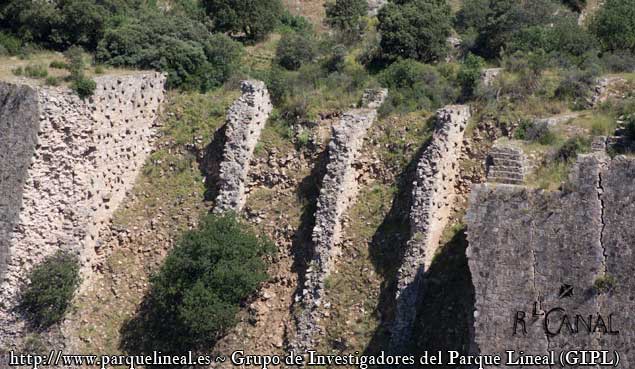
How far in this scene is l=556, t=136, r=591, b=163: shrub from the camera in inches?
722

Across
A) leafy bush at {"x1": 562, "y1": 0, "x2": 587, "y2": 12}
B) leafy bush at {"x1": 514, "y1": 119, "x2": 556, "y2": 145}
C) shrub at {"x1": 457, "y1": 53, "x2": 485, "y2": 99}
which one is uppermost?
leafy bush at {"x1": 514, "y1": 119, "x2": 556, "y2": 145}

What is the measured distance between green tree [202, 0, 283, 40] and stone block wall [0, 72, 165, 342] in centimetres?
883

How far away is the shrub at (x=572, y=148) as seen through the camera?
18328 mm

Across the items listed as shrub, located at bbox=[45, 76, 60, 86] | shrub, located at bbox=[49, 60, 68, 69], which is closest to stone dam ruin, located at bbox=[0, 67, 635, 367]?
shrub, located at bbox=[45, 76, 60, 86]

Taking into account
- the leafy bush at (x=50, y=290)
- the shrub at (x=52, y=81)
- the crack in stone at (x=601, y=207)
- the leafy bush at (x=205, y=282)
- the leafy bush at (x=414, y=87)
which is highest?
the crack in stone at (x=601, y=207)

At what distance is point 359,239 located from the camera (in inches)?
827

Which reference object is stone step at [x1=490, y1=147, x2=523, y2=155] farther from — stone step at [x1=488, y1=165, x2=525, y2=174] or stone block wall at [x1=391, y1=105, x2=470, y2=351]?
stone block wall at [x1=391, y1=105, x2=470, y2=351]

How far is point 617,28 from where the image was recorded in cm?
2680

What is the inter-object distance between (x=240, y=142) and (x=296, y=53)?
6.75 m

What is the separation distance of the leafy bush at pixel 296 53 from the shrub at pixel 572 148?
39.4 ft

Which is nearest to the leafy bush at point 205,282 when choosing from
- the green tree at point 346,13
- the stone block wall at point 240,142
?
the stone block wall at point 240,142

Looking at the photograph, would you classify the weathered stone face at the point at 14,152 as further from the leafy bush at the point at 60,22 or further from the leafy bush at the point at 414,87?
the leafy bush at the point at 414,87

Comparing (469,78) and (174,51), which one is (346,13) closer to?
(174,51)

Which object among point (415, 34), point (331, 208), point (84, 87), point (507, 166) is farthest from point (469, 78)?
point (84, 87)
